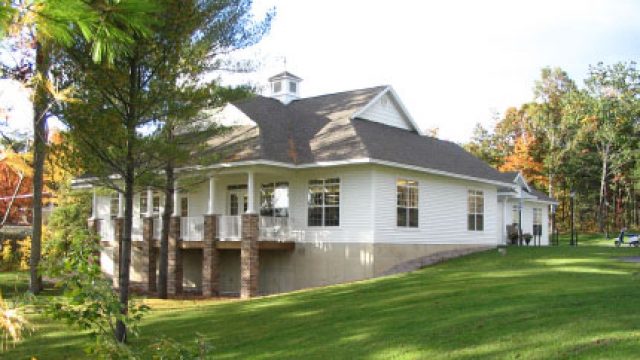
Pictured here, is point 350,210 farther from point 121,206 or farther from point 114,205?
point 114,205

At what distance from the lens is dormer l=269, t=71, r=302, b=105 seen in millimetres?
26891

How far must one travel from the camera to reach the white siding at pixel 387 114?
23.7 meters

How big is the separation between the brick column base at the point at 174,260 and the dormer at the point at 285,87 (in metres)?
7.58

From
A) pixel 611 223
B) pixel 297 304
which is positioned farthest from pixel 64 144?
pixel 611 223

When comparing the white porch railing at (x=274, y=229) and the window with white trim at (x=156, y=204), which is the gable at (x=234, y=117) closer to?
the white porch railing at (x=274, y=229)

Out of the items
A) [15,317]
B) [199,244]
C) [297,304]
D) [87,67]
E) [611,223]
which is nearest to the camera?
[15,317]

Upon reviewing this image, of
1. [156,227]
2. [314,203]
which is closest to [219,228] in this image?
[314,203]

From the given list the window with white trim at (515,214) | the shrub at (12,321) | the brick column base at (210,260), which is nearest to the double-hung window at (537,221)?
the window with white trim at (515,214)

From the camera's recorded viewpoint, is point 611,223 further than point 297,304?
Yes

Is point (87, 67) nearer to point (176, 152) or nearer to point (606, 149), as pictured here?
point (176, 152)

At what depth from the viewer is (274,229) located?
2119cm

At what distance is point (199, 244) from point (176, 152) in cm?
811

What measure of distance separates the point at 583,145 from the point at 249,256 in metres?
41.9

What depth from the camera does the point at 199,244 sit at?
21.5 metres
